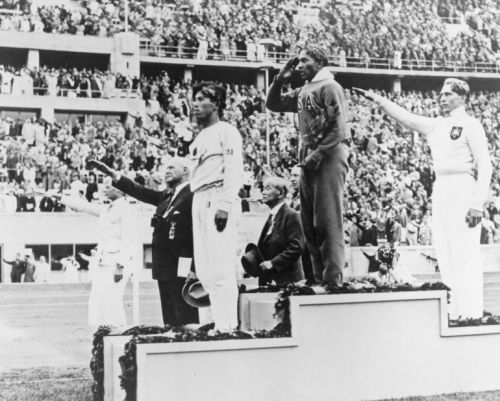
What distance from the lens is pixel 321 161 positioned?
5.87 metres

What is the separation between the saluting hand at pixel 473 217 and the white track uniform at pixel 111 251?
9.11 feet

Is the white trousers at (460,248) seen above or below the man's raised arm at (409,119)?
below

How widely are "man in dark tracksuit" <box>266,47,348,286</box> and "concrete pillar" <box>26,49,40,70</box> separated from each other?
2876 mm

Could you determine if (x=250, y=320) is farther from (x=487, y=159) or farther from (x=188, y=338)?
(x=487, y=159)

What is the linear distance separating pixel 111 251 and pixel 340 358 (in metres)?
2.36

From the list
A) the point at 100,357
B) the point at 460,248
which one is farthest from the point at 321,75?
the point at 100,357

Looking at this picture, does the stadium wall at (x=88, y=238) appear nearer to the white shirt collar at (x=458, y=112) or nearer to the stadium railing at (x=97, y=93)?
the stadium railing at (x=97, y=93)

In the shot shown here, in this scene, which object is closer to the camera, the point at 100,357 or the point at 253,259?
the point at 100,357

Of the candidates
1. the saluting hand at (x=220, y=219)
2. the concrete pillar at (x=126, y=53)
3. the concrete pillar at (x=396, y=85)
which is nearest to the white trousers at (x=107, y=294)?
the saluting hand at (x=220, y=219)

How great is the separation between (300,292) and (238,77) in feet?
10.0

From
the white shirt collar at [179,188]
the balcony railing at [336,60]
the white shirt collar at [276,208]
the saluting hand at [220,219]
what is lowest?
the saluting hand at [220,219]

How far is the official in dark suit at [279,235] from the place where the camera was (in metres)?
6.18

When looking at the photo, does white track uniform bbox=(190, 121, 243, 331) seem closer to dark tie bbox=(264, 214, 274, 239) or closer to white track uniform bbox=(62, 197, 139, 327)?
dark tie bbox=(264, 214, 274, 239)

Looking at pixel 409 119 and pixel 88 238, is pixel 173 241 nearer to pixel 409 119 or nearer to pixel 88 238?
pixel 409 119
